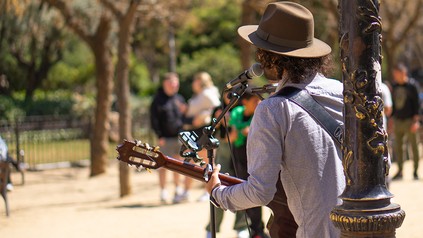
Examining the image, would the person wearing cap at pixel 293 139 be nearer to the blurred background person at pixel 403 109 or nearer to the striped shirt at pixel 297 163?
the striped shirt at pixel 297 163

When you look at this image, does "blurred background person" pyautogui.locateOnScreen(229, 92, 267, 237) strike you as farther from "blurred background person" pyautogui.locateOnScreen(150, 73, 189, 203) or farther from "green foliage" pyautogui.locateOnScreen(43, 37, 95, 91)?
"green foliage" pyautogui.locateOnScreen(43, 37, 95, 91)

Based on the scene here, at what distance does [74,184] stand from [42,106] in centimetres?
1491

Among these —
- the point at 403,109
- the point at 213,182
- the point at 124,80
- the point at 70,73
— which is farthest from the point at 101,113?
the point at 70,73

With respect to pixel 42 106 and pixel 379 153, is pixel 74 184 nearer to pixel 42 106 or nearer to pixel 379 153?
pixel 379 153

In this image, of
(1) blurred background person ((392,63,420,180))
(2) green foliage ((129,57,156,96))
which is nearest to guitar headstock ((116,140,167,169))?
(1) blurred background person ((392,63,420,180))

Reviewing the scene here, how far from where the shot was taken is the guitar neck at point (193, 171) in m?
3.93

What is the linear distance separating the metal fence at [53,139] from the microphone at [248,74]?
14335mm

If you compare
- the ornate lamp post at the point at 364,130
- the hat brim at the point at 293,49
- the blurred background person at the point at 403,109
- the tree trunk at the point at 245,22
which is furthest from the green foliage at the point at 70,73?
the ornate lamp post at the point at 364,130

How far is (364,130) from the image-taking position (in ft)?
11.1

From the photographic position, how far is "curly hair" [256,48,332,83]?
12.1 ft

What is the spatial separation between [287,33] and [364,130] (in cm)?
61

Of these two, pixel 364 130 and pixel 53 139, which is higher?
pixel 364 130

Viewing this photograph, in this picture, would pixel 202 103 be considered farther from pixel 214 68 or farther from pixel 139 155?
pixel 214 68

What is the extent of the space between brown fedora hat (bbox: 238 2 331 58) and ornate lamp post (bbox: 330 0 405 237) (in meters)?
0.31
